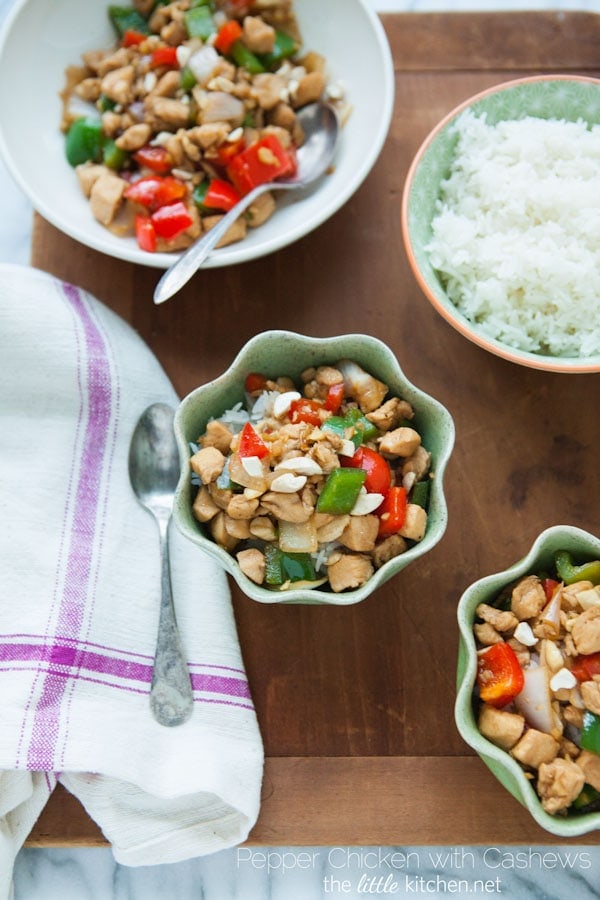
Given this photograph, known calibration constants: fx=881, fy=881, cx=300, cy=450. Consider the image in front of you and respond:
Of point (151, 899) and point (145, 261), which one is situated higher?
point (145, 261)

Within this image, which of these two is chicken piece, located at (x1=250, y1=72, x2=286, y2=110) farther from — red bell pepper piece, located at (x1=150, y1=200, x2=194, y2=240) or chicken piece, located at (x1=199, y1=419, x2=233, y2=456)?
chicken piece, located at (x1=199, y1=419, x2=233, y2=456)

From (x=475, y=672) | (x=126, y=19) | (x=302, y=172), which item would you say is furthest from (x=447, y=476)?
(x=126, y=19)

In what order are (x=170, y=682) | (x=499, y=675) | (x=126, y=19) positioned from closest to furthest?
(x=499, y=675) → (x=170, y=682) → (x=126, y=19)

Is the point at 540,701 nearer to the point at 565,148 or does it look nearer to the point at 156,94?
the point at 565,148

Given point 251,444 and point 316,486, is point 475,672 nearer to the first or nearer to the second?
point 316,486

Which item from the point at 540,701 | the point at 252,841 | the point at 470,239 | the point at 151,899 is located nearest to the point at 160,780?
the point at 252,841

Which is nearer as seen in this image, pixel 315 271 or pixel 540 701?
pixel 540 701
